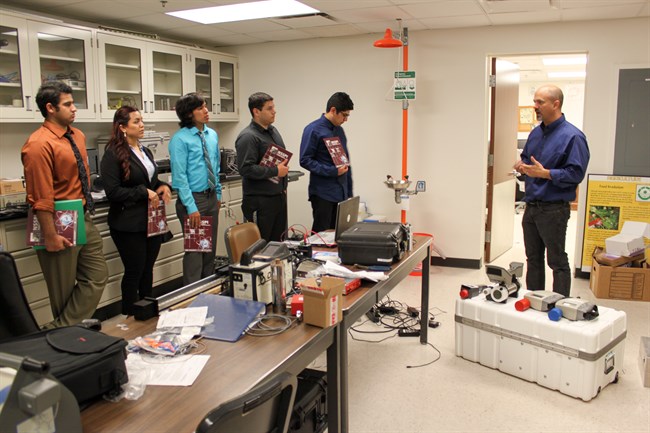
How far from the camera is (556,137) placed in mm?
3463

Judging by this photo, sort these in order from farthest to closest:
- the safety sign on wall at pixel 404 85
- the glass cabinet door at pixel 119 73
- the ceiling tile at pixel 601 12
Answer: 1. the safety sign on wall at pixel 404 85
2. the glass cabinet door at pixel 119 73
3. the ceiling tile at pixel 601 12

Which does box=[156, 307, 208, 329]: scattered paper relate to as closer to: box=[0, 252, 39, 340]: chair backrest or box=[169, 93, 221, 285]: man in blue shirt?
box=[0, 252, 39, 340]: chair backrest

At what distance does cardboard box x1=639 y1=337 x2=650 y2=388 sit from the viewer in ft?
9.48

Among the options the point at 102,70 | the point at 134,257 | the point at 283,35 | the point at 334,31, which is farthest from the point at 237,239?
the point at 283,35

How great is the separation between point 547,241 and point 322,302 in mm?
2216

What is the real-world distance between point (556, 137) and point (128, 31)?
141 inches

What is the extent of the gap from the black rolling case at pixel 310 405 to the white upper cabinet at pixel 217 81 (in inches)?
153

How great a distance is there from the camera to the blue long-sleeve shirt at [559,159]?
337 centimetres

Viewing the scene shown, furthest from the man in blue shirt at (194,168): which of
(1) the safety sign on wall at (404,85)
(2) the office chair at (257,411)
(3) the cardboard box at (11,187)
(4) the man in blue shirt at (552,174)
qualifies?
(2) the office chair at (257,411)

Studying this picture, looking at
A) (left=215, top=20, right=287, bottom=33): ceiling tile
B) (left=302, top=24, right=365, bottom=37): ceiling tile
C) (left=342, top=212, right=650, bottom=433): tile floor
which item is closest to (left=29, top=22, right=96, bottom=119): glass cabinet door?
(left=215, top=20, right=287, bottom=33): ceiling tile

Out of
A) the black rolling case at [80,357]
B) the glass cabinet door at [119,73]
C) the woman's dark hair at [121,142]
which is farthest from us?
the glass cabinet door at [119,73]

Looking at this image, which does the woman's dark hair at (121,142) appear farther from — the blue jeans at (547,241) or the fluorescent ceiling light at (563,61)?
the fluorescent ceiling light at (563,61)

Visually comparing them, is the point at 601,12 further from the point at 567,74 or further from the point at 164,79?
the point at 567,74

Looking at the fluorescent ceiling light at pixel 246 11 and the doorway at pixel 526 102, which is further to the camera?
the doorway at pixel 526 102
